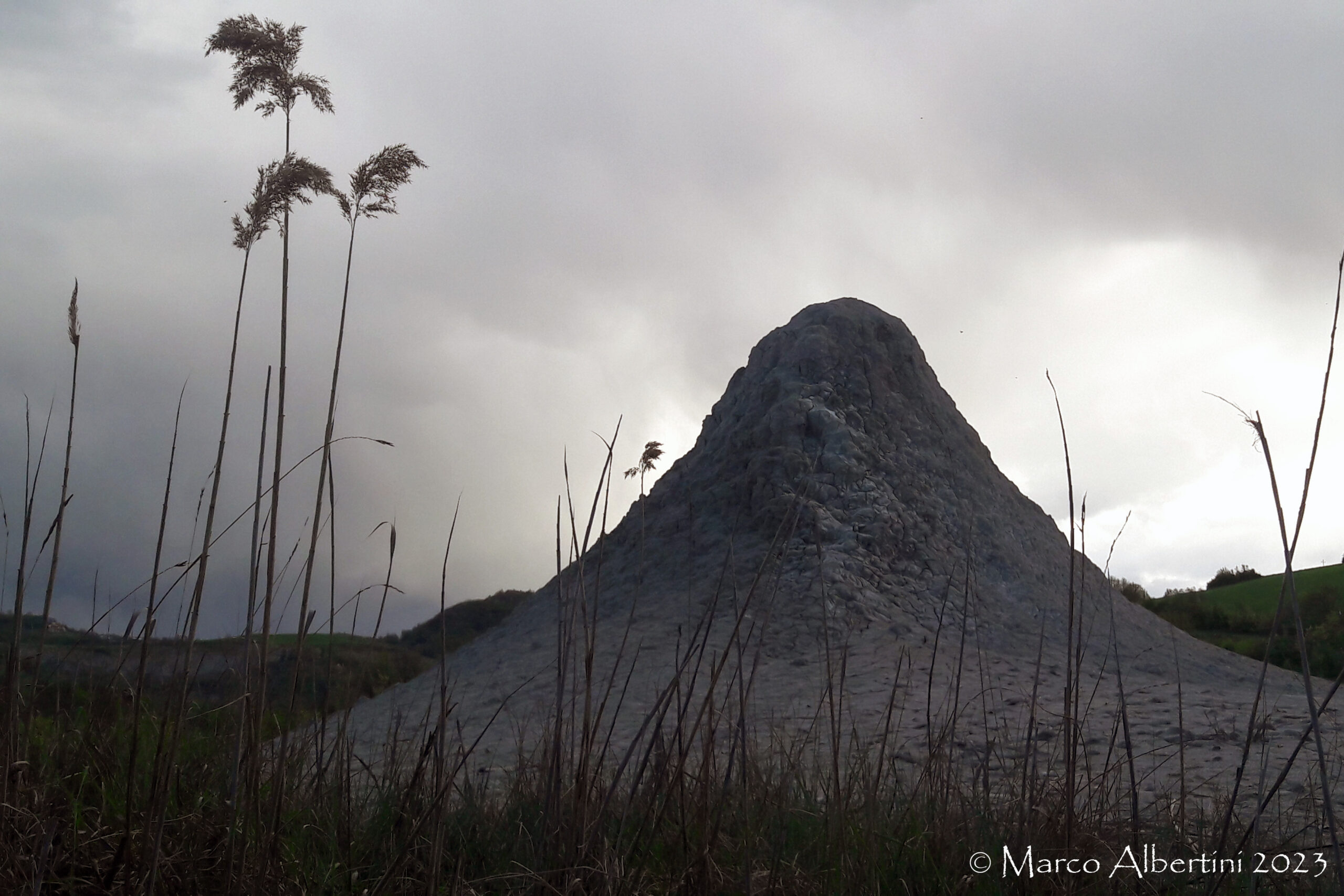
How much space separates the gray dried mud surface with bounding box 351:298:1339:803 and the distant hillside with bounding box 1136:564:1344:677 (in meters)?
2.76

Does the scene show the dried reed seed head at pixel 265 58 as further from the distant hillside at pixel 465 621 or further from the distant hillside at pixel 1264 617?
the distant hillside at pixel 465 621

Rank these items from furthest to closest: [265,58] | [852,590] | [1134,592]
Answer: [1134,592] < [852,590] < [265,58]

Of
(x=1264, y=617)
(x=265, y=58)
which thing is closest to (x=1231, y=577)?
(x=1264, y=617)

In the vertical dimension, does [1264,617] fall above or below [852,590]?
above

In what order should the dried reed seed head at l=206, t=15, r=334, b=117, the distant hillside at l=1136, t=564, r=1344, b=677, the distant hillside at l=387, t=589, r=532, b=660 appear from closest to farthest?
the dried reed seed head at l=206, t=15, r=334, b=117 → the distant hillside at l=1136, t=564, r=1344, b=677 → the distant hillside at l=387, t=589, r=532, b=660

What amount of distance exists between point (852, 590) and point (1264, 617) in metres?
10.6

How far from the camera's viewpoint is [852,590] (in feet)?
21.8

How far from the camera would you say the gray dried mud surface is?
520 centimetres

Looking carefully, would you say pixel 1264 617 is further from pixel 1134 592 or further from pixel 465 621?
pixel 465 621

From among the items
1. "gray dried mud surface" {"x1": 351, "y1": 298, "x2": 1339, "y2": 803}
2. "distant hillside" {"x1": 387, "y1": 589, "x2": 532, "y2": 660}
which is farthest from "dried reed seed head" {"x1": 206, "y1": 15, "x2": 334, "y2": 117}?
"distant hillside" {"x1": 387, "y1": 589, "x2": 532, "y2": 660}

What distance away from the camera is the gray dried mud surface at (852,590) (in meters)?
5.20

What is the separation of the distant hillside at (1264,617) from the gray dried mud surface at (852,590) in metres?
2.76

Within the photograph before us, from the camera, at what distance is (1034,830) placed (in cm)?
199

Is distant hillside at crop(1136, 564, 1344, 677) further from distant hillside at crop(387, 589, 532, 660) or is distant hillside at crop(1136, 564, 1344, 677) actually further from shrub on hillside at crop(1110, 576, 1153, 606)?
distant hillside at crop(387, 589, 532, 660)
